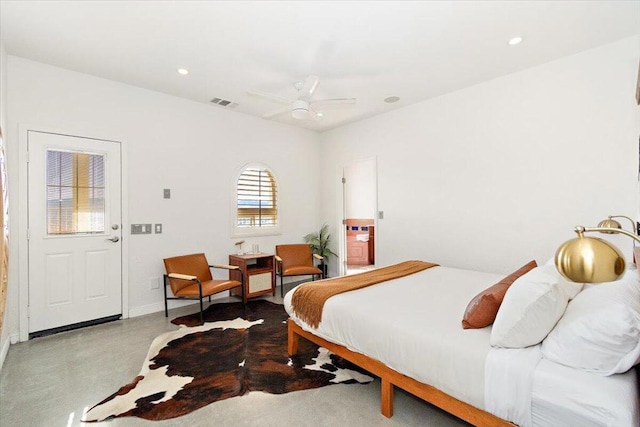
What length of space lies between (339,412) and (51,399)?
2.04 meters

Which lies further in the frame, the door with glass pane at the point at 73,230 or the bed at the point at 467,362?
the door with glass pane at the point at 73,230

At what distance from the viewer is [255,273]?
14.5ft

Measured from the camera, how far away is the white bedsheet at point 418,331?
61.8 inches

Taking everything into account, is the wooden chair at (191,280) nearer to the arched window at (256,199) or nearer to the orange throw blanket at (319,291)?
the arched window at (256,199)

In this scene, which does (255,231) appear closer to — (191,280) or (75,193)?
(191,280)

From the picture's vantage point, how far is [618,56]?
114 inches

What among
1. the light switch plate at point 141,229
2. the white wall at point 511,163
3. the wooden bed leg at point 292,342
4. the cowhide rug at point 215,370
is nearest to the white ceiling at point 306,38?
the white wall at point 511,163

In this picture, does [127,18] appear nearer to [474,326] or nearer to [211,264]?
[211,264]

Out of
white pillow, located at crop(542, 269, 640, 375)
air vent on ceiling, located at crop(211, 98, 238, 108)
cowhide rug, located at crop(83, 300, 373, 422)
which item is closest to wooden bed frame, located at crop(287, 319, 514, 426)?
cowhide rug, located at crop(83, 300, 373, 422)

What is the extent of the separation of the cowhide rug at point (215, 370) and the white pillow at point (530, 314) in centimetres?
124

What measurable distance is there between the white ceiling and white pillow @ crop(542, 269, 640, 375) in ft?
7.49

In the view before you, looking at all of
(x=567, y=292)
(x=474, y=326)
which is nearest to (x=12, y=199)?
(x=474, y=326)

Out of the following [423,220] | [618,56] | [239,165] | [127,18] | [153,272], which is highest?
[127,18]

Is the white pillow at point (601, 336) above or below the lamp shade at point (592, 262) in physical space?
below
